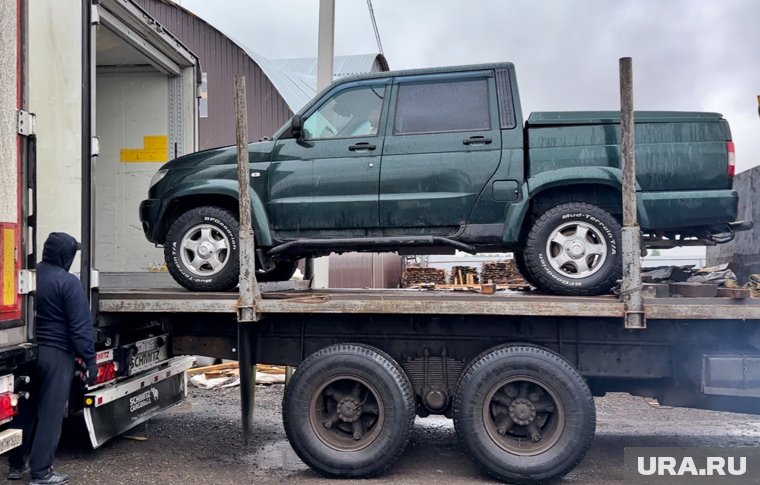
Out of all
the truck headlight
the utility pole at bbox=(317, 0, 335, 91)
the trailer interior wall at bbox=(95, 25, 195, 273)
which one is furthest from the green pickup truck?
the utility pole at bbox=(317, 0, 335, 91)

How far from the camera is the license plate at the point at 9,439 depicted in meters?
3.83

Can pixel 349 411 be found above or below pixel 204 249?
below

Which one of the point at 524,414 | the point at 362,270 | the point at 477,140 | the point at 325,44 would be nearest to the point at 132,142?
the point at 325,44

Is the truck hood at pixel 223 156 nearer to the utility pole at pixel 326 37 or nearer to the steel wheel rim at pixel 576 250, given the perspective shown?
the steel wheel rim at pixel 576 250

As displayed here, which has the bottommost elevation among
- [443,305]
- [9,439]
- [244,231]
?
[9,439]

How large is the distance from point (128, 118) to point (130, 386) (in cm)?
285

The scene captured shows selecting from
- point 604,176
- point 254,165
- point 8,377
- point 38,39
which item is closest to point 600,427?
point 604,176

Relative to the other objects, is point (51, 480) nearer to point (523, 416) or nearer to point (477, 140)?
point (523, 416)

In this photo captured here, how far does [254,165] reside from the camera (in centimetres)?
566

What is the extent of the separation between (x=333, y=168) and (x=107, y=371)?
2.28 meters

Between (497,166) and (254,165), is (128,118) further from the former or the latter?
(497,166)

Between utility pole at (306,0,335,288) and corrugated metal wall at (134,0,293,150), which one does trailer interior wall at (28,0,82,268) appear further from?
corrugated metal wall at (134,0,293,150)

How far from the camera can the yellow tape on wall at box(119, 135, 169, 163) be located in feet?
22.9

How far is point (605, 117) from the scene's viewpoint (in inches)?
208
